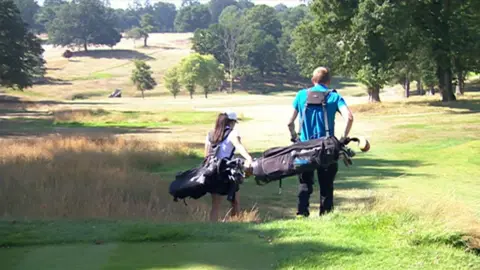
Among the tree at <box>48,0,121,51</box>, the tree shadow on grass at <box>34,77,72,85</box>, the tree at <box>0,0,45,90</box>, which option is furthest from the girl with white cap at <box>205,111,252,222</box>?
the tree at <box>48,0,121,51</box>

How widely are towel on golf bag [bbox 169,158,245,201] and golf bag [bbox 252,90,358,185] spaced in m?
0.54

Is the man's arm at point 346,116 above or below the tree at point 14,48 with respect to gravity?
below

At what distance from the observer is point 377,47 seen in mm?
47812

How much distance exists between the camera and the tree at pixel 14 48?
70688mm

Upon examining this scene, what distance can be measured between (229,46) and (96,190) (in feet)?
509

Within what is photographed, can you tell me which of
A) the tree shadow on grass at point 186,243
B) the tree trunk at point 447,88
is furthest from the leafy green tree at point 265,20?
the tree shadow on grass at point 186,243

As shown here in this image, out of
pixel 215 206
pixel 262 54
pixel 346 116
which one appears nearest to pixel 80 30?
pixel 262 54

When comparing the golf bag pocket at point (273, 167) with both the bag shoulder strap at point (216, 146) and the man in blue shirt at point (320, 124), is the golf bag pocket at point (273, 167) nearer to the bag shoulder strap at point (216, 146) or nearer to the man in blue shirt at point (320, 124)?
the man in blue shirt at point (320, 124)

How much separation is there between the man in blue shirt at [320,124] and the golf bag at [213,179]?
891 mm

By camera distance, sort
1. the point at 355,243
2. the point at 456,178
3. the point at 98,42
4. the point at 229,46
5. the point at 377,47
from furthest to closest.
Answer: the point at 98,42, the point at 229,46, the point at 377,47, the point at 456,178, the point at 355,243

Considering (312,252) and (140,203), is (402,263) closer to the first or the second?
(312,252)

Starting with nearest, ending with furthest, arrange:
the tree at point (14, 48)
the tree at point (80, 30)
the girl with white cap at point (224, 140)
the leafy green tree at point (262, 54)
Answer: the girl with white cap at point (224, 140)
the tree at point (14, 48)
the leafy green tree at point (262, 54)
the tree at point (80, 30)

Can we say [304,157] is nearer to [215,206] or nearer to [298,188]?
[215,206]

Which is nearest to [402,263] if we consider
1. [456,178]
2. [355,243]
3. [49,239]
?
[355,243]
